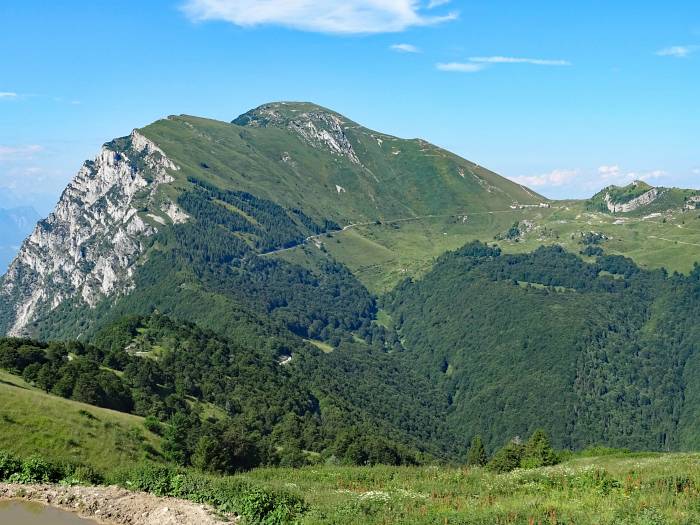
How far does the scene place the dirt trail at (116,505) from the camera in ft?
106

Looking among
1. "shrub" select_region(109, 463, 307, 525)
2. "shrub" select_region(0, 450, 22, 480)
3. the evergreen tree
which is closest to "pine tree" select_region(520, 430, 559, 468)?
the evergreen tree

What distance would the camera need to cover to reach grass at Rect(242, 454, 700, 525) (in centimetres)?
3044

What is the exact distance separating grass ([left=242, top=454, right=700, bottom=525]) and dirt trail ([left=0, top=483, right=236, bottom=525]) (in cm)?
612

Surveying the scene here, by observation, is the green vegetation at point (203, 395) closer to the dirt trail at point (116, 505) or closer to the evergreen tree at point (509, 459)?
the evergreen tree at point (509, 459)

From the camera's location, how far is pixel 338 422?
159875mm

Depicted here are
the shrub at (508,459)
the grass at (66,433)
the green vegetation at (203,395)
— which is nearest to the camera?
the grass at (66,433)

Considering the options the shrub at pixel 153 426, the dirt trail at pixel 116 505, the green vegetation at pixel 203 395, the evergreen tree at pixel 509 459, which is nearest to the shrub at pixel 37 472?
the dirt trail at pixel 116 505

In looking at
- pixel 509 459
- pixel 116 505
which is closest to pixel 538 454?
pixel 509 459

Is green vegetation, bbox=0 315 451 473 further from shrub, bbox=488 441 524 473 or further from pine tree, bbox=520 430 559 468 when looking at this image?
pine tree, bbox=520 430 559 468

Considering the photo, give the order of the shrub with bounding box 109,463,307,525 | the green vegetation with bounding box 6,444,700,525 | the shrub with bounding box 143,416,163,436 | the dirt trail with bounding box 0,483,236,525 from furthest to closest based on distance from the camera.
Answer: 1. the shrub with bounding box 143,416,163,436
2. the shrub with bounding box 109,463,307,525
3. the dirt trail with bounding box 0,483,236,525
4. the green vegetation with bounding box 6,444,700,525

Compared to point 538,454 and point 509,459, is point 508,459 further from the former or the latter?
point 538,454

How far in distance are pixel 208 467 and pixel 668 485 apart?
45800 millimetres

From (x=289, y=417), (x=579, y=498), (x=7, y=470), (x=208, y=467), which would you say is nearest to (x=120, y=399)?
(x=208, y=467)

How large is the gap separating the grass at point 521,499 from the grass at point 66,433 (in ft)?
71.0
